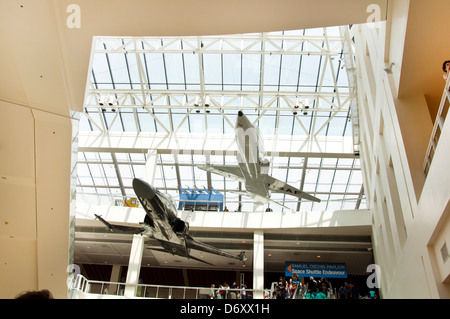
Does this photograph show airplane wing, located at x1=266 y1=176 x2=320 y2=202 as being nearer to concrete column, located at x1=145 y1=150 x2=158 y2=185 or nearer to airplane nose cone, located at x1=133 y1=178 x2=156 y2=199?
airplane nose cone, located at x1=133 y1=178 x2=156 y2=199

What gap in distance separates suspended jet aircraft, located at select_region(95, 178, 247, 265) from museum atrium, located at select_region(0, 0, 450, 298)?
56.0 inches

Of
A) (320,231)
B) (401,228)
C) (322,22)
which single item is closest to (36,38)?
(322,22)

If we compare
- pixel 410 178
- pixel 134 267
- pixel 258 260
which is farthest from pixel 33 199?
pixel 258 260

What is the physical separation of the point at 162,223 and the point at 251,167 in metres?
5.67

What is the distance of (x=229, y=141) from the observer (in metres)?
28.2

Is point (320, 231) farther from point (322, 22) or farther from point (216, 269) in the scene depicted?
point (322, 22)

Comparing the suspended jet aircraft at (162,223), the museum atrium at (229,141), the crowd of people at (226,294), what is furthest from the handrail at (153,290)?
the suspended jet aircraft at (162,223)

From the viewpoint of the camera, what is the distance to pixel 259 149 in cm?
2027

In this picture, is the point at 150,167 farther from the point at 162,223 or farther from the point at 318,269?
the point at 318,269

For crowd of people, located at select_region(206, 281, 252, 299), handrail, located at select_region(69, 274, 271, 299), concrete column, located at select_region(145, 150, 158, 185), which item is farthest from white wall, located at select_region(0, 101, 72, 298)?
concrete column, located at select_region(145, 150, 158, 185)

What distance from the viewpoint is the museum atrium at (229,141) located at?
7.55 meters

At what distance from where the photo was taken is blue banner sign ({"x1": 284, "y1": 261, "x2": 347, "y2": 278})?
28.9 metres

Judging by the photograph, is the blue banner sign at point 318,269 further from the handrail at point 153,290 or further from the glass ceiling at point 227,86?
the handrail at point 153,290

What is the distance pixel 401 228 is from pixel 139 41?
2146 cm
